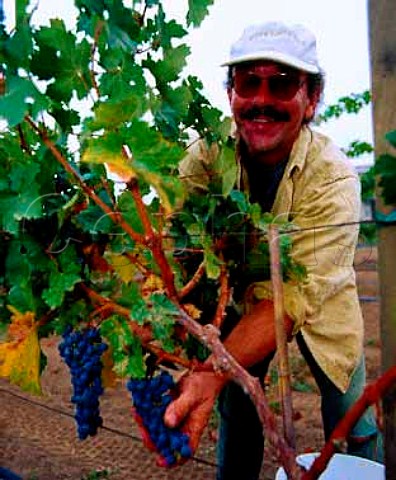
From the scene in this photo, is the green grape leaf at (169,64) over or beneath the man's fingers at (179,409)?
over

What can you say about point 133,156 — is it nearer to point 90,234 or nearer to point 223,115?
point 90,234

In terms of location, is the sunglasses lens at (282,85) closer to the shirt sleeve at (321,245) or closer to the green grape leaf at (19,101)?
the shirt sleeve at (321,245)

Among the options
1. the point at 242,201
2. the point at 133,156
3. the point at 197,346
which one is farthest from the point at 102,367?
the point at 133,156

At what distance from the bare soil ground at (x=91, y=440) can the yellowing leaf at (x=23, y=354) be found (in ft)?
4.88

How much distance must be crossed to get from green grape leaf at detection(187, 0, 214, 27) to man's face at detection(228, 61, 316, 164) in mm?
404

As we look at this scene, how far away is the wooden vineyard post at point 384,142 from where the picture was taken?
1.15 m

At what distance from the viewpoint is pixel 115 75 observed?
1.49 metres

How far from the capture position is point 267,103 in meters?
2.05

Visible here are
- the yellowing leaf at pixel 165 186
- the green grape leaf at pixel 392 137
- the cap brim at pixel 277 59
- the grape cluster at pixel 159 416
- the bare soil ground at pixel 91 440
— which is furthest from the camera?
the bare soil ground at pixel 91 440

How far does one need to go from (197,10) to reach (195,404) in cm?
86

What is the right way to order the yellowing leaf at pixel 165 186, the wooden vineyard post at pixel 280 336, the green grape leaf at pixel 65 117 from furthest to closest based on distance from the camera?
the green grape leaf at pixel 65 117, the wooden vineyard post at pixel 280 336, the yellowing leaf at pixel 165 186

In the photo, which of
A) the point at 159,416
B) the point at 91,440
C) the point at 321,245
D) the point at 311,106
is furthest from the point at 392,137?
the point at 91,440

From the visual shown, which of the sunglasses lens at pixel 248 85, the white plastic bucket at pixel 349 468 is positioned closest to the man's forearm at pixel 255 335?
the white plastic bucket at pixel 349 468

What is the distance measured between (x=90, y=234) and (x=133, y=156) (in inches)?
17.2
